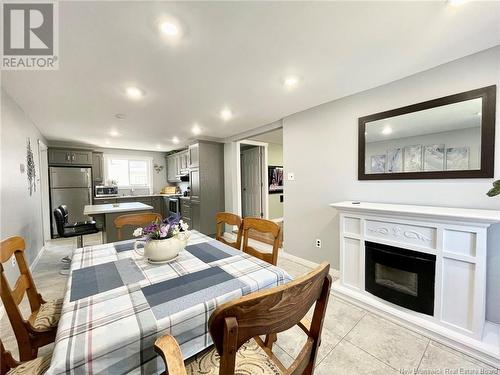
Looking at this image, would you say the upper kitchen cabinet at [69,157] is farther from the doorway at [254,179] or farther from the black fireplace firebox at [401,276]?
the black fireplace firebox at [401,276]

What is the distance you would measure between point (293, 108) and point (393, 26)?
1.54 m

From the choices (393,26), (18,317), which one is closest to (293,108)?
(393,26)

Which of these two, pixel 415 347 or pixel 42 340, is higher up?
pixel 42 340

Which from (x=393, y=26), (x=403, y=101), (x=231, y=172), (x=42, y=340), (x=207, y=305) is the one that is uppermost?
(x=393, y=26)

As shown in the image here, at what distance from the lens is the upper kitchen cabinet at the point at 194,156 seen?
4551mm

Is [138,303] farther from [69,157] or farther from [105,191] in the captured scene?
[69,157]

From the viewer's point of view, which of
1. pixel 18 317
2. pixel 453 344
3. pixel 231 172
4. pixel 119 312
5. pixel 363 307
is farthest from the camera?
pixel 231 172

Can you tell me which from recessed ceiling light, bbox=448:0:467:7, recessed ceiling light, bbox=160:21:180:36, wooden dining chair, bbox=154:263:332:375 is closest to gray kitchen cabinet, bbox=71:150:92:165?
recessed ceiling light, bbox=160:21:180:36

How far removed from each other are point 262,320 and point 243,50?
1788 mm

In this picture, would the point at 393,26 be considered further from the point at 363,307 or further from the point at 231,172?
the point at 231,172

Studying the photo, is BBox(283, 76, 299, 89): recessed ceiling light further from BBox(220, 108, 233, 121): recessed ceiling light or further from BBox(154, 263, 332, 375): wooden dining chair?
BBox(154, 263, 332, 375): wooden dining chair

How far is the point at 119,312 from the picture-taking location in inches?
31.6

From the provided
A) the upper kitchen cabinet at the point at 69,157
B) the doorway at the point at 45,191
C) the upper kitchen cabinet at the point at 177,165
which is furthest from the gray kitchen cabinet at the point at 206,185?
the doorway at the point at 45,191

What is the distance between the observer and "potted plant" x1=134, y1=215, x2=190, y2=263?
124 centimetres
